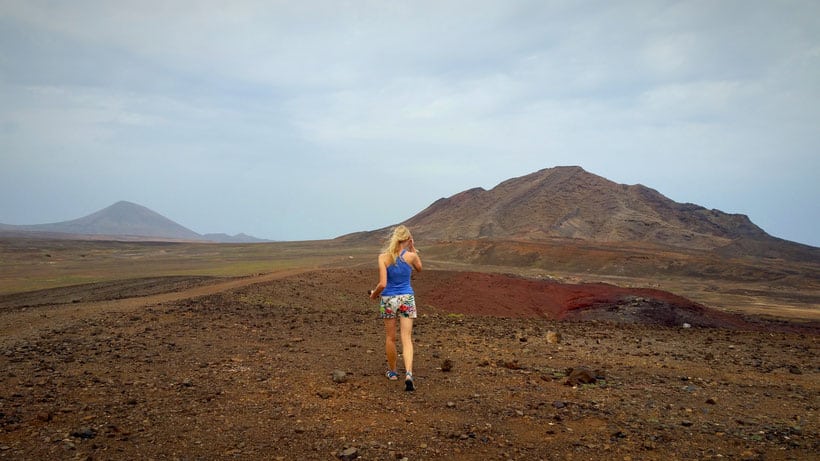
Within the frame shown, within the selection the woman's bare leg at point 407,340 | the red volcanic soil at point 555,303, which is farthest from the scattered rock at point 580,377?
the red volcanic soil at point 555,303

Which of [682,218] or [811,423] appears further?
[682,218]

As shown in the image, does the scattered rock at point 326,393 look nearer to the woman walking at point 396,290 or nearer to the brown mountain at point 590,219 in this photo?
the woman walking at point 396,290

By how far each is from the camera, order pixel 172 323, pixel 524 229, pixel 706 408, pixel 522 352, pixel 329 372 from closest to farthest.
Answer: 1. pixel 706 408
2. pixel 329 372
3. pixel 522 352
4. pixel 172 323
5. pixel 524 229

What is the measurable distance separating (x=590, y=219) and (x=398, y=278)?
77543 mm

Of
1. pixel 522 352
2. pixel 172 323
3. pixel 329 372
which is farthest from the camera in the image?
pixel 172 323

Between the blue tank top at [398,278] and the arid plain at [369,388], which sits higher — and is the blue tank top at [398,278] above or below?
above

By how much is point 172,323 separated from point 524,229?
71.1 meters

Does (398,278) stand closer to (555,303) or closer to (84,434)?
(84,434)

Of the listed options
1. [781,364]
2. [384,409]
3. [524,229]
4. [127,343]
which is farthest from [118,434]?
[524,229]

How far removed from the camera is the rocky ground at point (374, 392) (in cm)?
466

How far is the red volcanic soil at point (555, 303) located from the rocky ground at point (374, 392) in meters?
4.44

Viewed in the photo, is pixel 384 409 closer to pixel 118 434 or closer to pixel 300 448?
pixel 300 448

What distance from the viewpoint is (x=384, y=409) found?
18.5 ft

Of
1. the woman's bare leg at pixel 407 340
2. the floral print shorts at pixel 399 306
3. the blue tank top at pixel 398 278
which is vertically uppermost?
the blue tank top at pixel 398 278
